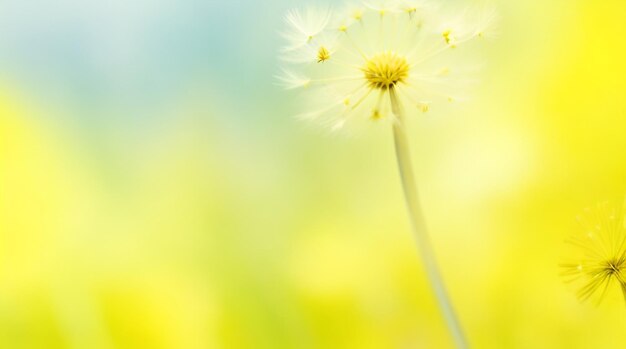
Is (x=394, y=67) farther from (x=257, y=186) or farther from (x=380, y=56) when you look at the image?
(x=257, y=186)

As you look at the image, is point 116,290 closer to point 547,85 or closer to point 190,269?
point 190,269

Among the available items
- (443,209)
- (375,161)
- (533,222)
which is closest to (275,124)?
(375,161)

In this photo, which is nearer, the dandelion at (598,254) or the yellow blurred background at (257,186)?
the dandelion at (598,254)

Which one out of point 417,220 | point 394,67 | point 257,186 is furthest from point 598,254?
point 257,186

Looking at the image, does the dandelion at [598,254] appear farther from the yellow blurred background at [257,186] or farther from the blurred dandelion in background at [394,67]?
the blurred dandelion in background at [394,67]

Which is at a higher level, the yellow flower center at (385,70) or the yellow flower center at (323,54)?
the yellow flower center at (323,54)

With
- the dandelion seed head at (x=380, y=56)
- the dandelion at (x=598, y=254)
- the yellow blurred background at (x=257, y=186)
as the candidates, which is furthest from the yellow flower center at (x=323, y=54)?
the dandelion at (x=598, y=254)
